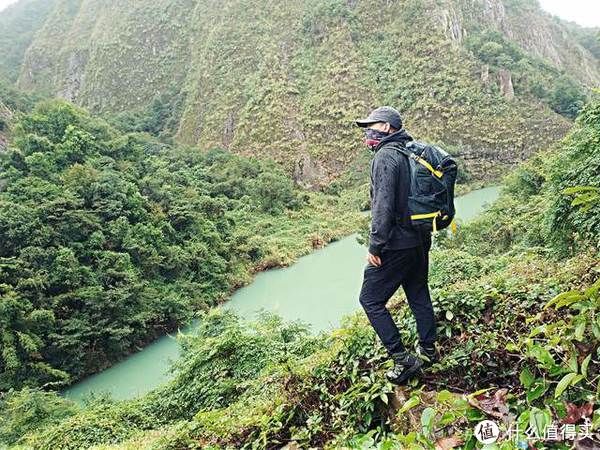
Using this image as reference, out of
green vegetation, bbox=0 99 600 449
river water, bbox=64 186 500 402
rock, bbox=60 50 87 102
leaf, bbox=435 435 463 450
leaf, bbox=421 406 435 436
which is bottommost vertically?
river water, bbox=64 186 500 402

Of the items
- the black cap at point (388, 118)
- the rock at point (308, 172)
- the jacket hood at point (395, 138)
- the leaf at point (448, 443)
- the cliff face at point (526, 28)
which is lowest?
the rock at point (308, 172)

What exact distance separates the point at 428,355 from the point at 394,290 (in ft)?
1.32

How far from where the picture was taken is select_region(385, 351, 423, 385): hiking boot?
8.20 ft

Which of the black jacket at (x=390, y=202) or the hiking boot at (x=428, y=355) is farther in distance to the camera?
the hiking boot at (x=428, y=355)

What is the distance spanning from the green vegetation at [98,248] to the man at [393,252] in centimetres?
943

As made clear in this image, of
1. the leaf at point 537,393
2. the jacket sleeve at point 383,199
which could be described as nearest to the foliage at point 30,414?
the jacket sleeve at point 383,199

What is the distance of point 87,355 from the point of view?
40.5 feet

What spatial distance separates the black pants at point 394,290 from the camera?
2.51 m

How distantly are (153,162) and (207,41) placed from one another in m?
30.4

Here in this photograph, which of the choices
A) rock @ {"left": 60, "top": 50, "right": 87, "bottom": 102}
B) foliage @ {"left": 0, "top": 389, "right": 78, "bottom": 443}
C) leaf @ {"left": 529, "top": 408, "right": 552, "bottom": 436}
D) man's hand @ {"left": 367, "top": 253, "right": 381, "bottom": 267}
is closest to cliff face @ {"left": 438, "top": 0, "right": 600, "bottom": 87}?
rock @ {"left": 60, "top": 50, "right": 87, "bottom": 102}

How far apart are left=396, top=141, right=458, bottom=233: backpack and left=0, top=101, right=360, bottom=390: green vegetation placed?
9.78 metres

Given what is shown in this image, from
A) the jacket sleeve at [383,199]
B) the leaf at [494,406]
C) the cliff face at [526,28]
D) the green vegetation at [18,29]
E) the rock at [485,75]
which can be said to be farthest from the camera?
the green vegetation at [18,29]

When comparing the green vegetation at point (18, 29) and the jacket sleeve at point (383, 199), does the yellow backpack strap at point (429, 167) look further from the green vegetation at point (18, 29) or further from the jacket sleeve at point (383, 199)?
the green vegetation at point (18, 29)

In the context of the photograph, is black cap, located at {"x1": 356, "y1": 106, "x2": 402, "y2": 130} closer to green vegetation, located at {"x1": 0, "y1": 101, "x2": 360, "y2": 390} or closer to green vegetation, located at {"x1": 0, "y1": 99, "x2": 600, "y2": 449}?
green vegetation, located at {"x1": 0, "y1": 99, "x2": 600, "y2": 449}
